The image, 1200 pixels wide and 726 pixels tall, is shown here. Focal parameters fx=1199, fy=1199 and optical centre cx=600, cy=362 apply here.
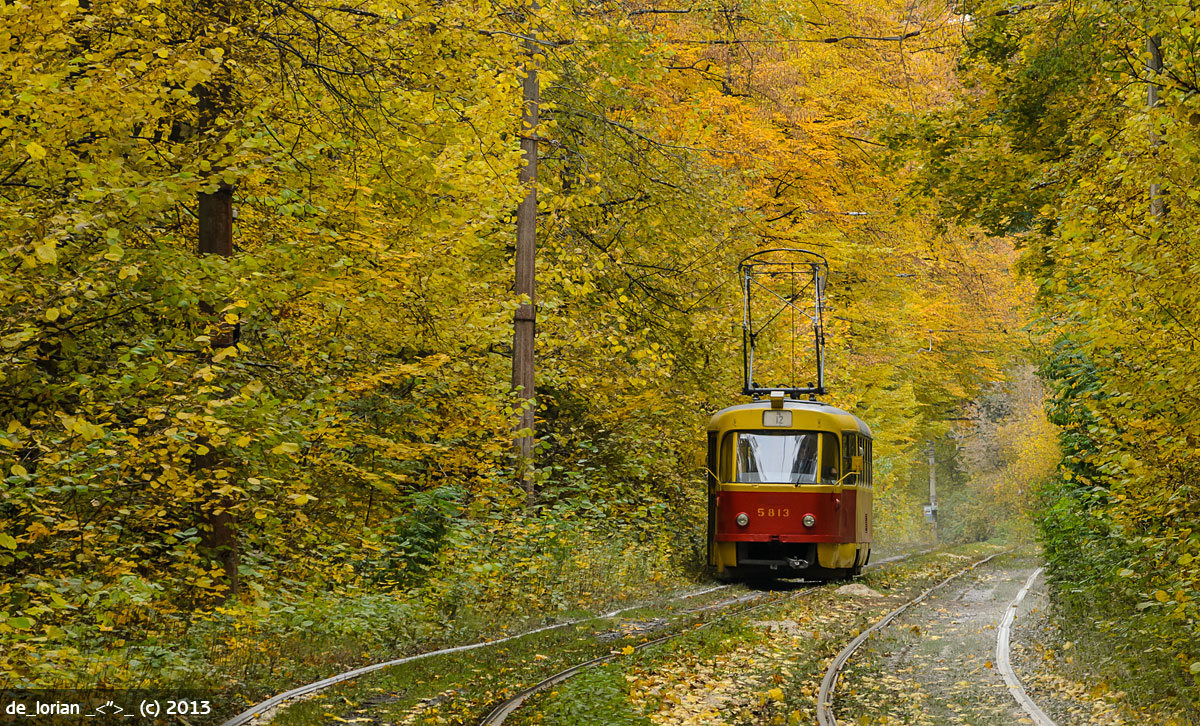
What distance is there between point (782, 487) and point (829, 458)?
0.94m

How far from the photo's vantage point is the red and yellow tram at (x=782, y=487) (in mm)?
19031

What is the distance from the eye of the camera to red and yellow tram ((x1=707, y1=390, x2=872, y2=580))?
62.4 feet

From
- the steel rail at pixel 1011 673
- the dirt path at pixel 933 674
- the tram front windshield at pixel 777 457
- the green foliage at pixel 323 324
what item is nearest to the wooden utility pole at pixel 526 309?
the green foliage at pixel 323 324

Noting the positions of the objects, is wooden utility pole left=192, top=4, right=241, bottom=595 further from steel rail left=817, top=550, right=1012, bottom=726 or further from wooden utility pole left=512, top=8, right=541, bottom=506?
wooden utility pole left=512, top=8, right=541, bottom=506

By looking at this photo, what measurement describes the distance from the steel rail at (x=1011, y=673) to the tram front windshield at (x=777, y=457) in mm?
3739

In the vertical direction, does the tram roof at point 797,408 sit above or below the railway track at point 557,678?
above

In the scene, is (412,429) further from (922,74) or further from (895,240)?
(895,240)

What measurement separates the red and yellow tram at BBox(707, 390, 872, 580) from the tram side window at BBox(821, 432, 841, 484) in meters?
0.02

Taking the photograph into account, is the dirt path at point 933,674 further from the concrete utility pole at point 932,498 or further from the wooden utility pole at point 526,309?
the concrete utility pole at point 932,498

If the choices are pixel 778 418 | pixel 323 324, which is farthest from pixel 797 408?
pixel 323 324

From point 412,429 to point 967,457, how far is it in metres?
50.1

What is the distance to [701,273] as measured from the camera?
21.6 m

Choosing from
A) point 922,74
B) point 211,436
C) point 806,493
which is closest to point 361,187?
point 211,436

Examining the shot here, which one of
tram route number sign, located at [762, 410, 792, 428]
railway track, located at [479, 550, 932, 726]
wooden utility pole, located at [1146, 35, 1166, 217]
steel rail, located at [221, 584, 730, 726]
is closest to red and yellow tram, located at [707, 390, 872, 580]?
tram route number sign, located at [762, 410, 792, 428]
